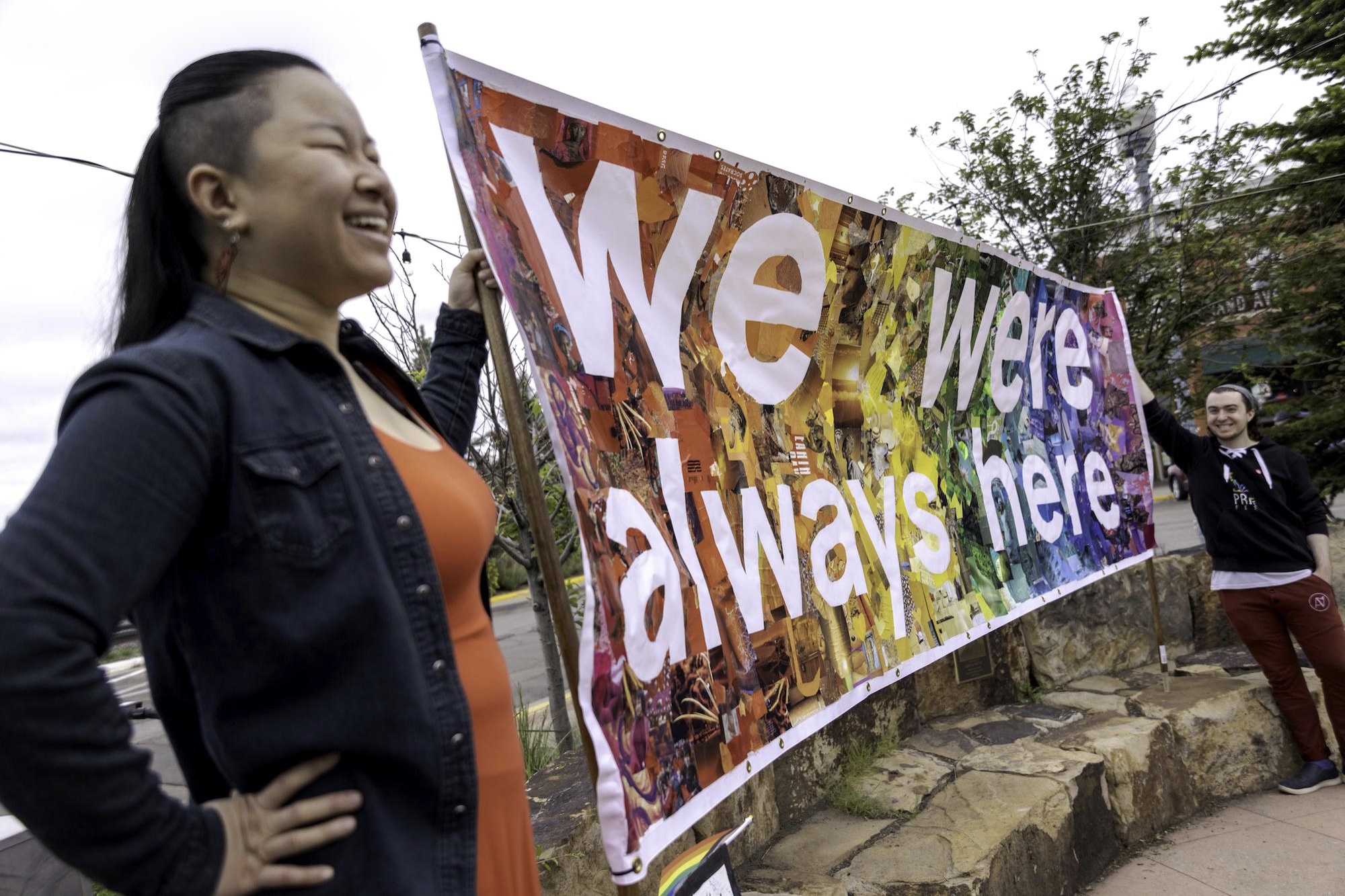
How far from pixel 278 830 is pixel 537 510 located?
2.13 feet

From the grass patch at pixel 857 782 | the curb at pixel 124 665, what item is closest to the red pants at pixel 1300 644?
the grass patch at pixel 857 782

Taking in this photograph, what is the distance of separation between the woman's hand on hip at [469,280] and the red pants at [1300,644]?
406 centimetres

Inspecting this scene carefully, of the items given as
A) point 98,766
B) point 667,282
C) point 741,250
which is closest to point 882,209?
point 741,250

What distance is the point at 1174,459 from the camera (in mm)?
4637

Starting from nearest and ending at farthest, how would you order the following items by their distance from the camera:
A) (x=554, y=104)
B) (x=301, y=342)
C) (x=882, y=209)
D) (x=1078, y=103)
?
(x=301, y=342) < (x=554, y=104) < (x=882, y=209) < (x=1078, y=103)

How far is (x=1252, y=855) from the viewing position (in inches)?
141

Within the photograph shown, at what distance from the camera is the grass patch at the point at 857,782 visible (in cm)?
341

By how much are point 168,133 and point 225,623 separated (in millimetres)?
627

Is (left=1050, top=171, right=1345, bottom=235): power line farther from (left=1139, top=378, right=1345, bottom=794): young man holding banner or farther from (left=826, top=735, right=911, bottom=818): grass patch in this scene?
(left=826, top=735, right=911, bottom=818): grass patch

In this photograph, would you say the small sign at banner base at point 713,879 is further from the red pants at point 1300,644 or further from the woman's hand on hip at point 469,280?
the red pants at point 1300,644

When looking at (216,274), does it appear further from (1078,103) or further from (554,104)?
(1078,103)

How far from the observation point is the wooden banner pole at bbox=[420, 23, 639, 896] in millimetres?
1480

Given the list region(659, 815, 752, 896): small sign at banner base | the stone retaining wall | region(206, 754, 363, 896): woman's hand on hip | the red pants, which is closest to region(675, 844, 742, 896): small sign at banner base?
region(659, 815, 752, 896): small sign at banner base

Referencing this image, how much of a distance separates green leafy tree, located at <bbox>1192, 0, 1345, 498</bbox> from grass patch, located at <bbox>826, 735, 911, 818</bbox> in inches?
220
